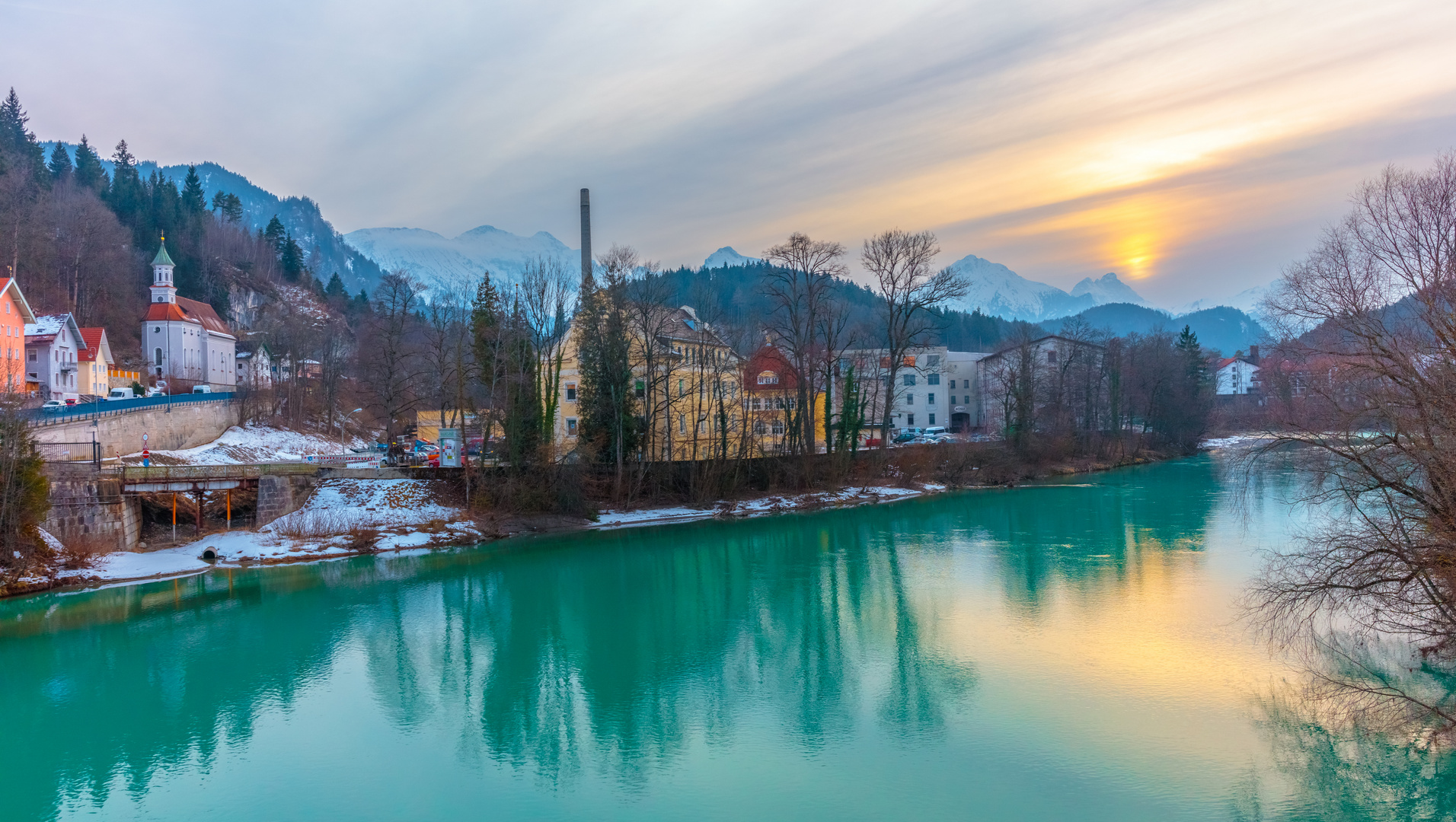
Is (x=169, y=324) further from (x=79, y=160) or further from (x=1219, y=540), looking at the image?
(x=1219, y=540)

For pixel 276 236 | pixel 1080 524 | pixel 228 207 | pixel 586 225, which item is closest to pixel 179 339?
Answer: pixel 586 225

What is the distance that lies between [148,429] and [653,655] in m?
32.8

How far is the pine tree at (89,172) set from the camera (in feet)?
270

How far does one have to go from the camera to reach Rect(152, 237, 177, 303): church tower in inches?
2448

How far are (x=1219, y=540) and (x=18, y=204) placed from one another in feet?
249

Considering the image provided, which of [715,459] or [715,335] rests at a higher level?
[715,335]

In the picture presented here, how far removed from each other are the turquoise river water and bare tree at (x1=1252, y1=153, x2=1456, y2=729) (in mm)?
2390

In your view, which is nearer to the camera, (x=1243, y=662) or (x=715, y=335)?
(x=1243, y=662)

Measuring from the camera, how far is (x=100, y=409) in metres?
35.2

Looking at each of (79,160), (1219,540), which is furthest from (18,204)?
(1219,540)

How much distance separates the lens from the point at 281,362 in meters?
64.2

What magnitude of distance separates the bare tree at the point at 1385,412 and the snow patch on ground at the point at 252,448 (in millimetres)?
36085

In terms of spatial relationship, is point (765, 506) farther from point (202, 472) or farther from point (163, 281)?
point (163, 281)

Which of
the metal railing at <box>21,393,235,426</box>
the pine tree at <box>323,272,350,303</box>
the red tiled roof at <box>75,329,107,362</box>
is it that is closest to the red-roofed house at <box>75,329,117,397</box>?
the red tiled roof at <box>75,329,107,362</box>
